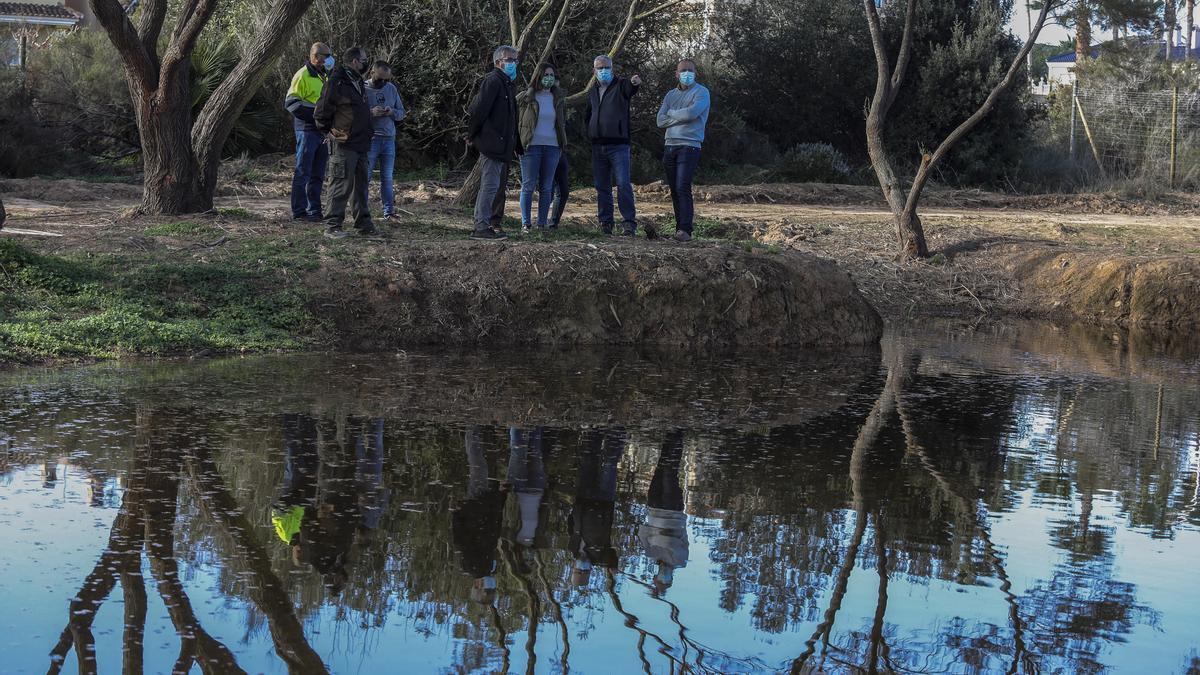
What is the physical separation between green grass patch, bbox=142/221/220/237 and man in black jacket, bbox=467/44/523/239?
7.59 feet

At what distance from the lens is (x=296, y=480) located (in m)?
6.04

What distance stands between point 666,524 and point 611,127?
691cm

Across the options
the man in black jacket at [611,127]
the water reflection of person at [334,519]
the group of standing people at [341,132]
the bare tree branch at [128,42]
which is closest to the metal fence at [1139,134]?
the man in black jacket at [611,127]

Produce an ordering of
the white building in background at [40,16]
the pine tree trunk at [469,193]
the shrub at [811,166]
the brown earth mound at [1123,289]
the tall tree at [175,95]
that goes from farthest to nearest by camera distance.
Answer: the white building in background at [40,16], the shrub at [811,166], the pine tree trunk at [469,193], the brown earth mound at [1123,289], the tall tree at [175,95]

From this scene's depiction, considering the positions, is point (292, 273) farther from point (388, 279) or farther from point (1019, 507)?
point (1019, 507)

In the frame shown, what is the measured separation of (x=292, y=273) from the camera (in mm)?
10508

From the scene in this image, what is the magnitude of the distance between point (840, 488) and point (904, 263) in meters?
9.26

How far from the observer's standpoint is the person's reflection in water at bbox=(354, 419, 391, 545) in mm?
5410

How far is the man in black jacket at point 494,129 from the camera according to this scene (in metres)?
11.4

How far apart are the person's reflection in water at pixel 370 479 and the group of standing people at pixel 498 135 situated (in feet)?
15.0

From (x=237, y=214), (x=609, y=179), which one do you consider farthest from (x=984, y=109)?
(x=237, y=214)

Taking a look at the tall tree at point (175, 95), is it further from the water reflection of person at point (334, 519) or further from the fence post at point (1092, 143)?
the fence post at point (1092, 143)

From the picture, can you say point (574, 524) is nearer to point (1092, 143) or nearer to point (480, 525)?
point (480, 525)

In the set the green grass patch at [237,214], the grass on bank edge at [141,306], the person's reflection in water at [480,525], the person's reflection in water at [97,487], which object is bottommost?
the person's reflection in water at [480,525]
